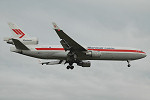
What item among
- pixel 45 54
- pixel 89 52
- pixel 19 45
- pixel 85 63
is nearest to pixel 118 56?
pixel 85 63

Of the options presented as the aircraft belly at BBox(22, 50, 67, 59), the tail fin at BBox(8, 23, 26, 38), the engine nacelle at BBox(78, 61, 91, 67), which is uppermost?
the tail fin at BBox(8, 23, 26, 38)

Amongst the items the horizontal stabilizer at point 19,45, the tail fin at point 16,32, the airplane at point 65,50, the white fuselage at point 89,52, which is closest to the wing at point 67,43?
the airplane at point 65,50

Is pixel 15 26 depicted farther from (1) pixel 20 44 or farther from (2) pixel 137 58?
(2) pixel 137 58

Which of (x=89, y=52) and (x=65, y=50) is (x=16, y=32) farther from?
(x=89, y=52)

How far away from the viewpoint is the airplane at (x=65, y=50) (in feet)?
144

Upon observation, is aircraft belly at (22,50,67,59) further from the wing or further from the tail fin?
the tail fin

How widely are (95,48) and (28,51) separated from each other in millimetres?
10763

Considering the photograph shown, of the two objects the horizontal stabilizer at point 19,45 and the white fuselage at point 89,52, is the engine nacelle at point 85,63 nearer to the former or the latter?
the white fuselage at point 89,52

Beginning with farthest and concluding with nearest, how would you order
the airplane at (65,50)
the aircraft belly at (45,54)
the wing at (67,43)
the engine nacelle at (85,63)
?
the engine nacelle at (85,63) < the aircraft belly at (45,54) < the airplane at (65,50) < the wing at (67,43)

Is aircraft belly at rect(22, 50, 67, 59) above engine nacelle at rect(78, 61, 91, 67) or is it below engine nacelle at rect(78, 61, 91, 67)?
above

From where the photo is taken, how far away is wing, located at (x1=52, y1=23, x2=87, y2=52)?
1567 inches

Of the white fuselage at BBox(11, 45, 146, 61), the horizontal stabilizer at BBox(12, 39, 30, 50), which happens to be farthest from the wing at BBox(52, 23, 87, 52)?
the horizontal stabilizer at BBox(12, 39, 30, 50)

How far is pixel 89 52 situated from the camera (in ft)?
149

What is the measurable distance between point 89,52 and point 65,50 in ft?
12.6
